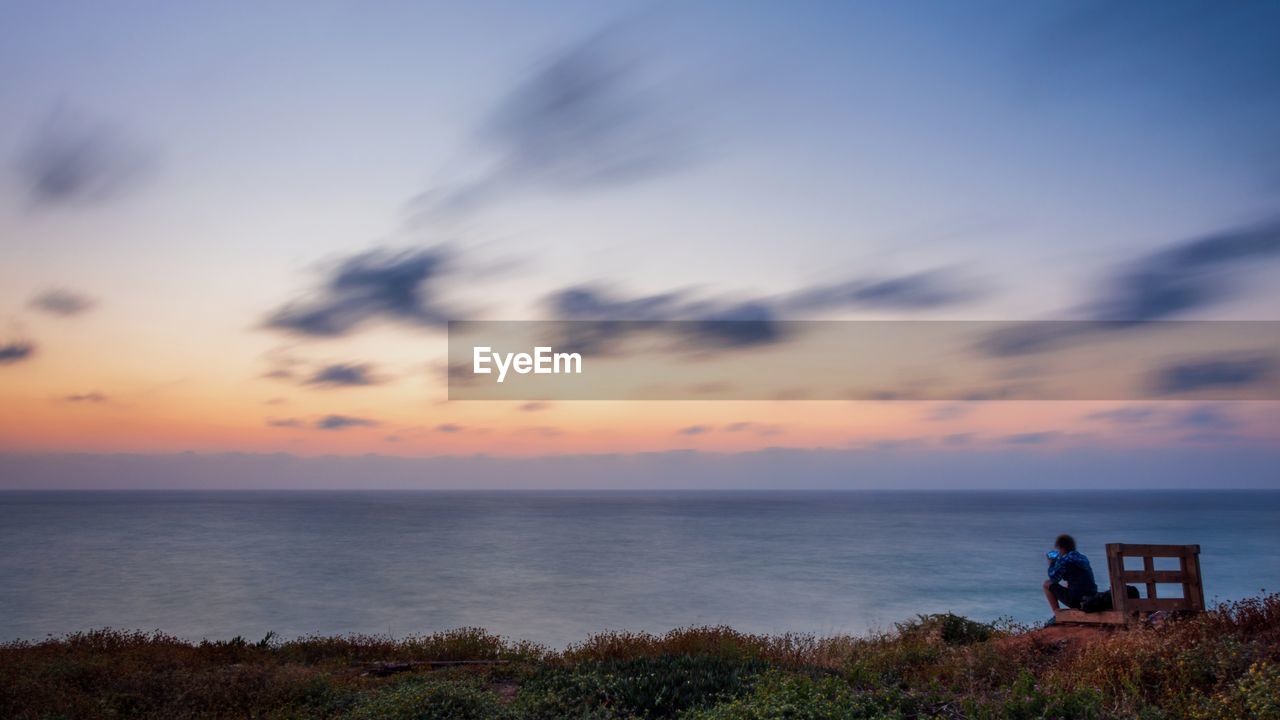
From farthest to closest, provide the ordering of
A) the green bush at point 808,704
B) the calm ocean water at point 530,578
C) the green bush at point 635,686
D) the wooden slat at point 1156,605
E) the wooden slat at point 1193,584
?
the calm ocean water at point 530,578 < the wooden slat at point 1193,584 < the wooden slat at point 1156,605 < the green bush at point 635,686 < the green bush at point 808,704

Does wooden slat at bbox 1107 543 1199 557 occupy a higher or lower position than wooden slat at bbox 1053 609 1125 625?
higher

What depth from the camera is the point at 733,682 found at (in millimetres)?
11375

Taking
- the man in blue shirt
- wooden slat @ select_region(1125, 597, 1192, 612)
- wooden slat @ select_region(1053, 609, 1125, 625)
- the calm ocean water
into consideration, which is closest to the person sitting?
the man in blue shirt

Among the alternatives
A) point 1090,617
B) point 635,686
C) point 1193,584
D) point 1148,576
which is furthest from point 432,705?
point 1193,584

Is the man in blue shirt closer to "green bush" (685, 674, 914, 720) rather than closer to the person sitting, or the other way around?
the person sitting

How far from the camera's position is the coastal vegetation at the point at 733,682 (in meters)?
9.63

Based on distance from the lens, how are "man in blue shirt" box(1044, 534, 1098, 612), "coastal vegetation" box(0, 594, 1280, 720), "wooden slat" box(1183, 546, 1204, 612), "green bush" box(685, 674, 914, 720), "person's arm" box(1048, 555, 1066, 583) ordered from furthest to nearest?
"person's arm" box(1048, 555, 1066, 583), "man in blue shirt" box(1044, 534, 1098, 612), "wooden slat" box(1183, 546, 1204, 612), "coastal vegetation" box(0, 594, 1280, 720), "green bush" box(685, 674, 914, 720)

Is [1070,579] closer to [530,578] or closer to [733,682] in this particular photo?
[733,682]

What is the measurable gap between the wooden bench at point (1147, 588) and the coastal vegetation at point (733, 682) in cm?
44

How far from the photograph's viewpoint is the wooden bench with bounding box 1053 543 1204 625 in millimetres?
14812

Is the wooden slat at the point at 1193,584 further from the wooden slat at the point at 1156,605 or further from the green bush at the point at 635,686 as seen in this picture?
the green bush at the point at 635,686

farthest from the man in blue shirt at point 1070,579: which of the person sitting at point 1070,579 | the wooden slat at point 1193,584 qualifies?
the wooden slat at point 1193,584

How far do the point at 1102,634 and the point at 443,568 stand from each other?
181 feet

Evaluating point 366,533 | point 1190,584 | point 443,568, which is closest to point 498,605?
point 443,568
